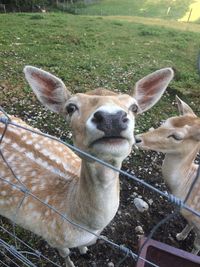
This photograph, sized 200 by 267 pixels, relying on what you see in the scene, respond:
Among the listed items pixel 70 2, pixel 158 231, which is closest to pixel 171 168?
pixel 158 231

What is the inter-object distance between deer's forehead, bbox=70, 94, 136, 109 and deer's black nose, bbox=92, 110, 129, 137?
15 centimetres

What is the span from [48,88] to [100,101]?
88cm

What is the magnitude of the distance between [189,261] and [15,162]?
1.82 metres

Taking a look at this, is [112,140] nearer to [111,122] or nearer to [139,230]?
[111,122]

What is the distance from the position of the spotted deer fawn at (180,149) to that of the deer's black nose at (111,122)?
1627mm

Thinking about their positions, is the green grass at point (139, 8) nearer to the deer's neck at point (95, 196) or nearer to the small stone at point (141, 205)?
the small stone at point (141, 205)

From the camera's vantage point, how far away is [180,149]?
3908 mm

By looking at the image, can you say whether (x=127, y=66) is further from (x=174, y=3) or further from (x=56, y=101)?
(x=174, y=3)

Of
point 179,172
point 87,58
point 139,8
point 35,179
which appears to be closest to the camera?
point 35,179

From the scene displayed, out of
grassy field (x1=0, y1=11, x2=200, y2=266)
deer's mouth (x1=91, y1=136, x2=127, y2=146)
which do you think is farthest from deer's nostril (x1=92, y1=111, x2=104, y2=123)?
grassy field (x1=0, y1=11, x2=200, y2=266)

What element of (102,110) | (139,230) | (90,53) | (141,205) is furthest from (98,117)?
(90,53)

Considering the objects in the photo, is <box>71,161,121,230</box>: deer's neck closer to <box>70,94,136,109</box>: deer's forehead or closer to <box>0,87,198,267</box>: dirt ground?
<box>70,94,136,109</box>: deer's forehead

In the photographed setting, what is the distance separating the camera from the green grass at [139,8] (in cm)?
2612

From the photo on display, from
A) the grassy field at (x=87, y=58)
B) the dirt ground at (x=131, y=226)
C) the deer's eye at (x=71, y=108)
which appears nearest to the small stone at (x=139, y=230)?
the dirt ground at (x=131, y=226)
